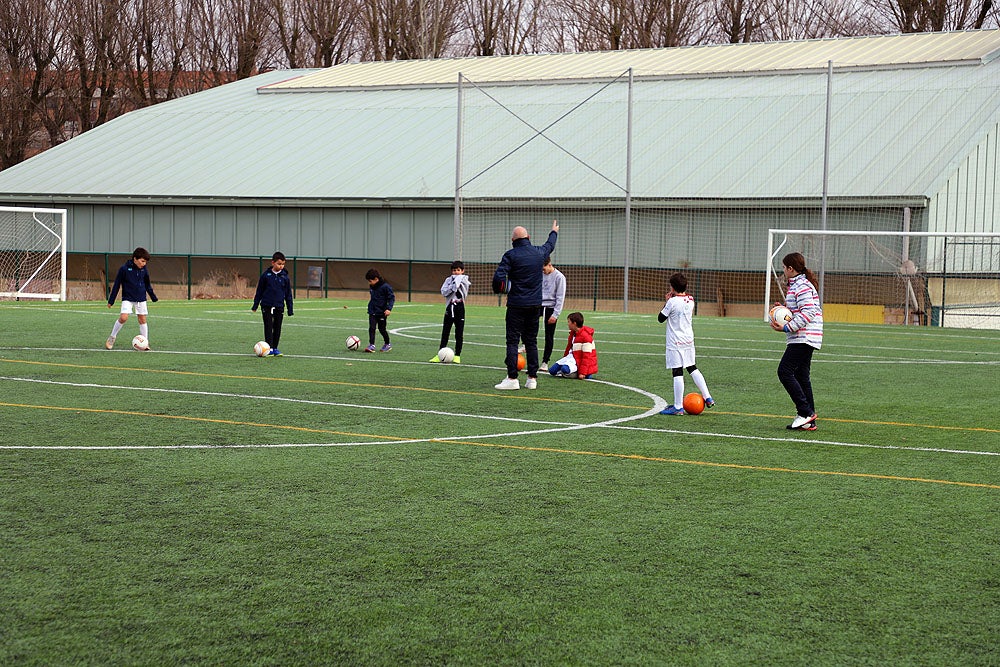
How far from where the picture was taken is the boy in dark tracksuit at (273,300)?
19406 millimetres

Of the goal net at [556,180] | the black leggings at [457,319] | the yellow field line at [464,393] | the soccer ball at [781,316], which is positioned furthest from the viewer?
the goal net at [556,180]

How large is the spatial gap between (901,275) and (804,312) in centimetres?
2356

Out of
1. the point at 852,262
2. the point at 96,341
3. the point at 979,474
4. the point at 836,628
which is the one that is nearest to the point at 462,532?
the point at 836,628

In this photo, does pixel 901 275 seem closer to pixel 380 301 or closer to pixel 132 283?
pixel 380 301

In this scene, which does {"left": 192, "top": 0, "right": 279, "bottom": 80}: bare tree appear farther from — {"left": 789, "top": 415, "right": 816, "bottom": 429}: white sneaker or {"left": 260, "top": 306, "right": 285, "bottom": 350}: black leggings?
{"left": 789, "top": 415, "right": 816, "bottom": 429}: white sneaker

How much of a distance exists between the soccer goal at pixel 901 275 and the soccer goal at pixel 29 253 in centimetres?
2476

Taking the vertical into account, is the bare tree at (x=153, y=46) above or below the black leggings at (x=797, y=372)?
above

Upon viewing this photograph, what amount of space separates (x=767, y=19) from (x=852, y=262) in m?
28.6

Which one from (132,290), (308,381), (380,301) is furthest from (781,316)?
(132,290)

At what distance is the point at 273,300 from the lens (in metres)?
19.4

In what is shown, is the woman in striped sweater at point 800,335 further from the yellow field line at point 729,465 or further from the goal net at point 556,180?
the goal net at point 556,180

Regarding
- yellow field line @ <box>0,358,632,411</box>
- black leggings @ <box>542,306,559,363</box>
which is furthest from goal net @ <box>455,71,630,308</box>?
yellow field line @ <box>0,358,632,411</box>

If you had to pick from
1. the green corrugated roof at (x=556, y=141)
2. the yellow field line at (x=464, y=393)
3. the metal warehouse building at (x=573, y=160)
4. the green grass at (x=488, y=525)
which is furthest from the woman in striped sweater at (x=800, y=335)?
the green corrugated roof at (x=556, y=141)

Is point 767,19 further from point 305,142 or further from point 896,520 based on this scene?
point 896,520
